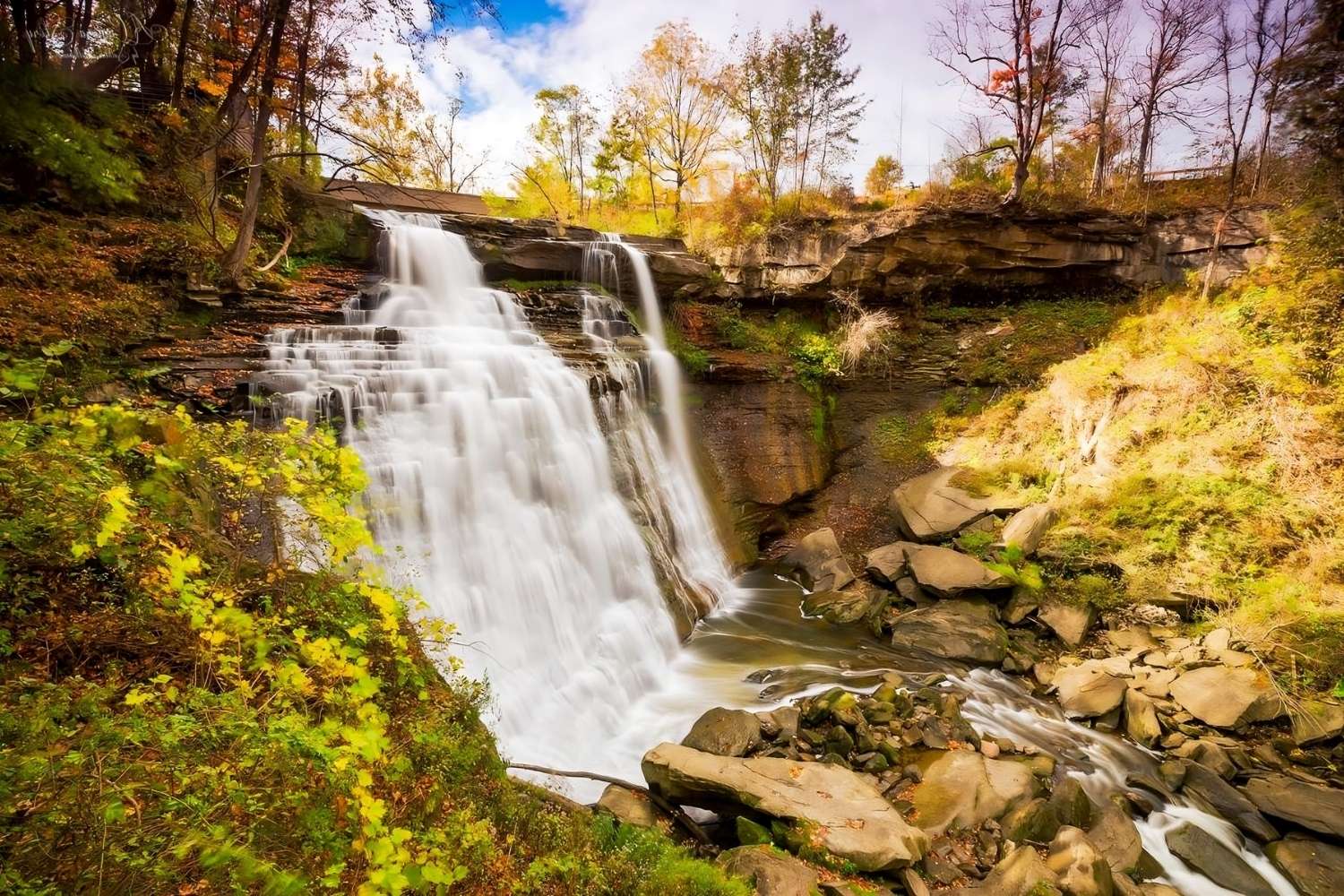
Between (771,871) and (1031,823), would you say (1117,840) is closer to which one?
(1031,823)

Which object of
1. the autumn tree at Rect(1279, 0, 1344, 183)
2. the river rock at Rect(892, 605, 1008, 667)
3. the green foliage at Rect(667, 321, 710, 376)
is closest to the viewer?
the autumn tree at Rect(1279, 0, 1344, 183)

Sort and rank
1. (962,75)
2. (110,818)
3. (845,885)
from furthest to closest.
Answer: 1. (962,75)
2. (845,885)
3. (110,818)

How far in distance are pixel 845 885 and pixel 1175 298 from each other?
54.9ft

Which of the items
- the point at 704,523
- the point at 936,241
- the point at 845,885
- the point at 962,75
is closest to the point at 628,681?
the point at 845,885

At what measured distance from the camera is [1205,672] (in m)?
6.87

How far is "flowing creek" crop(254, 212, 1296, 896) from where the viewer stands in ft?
20.7

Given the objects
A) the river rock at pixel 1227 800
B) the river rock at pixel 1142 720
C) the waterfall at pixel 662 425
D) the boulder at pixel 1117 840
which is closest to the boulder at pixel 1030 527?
the river rock at pixel 1142 720

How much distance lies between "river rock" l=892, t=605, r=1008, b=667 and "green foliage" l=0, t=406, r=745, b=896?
5.62 metres

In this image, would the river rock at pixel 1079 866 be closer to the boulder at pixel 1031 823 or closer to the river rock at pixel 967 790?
the boulder at pixel 1031 823

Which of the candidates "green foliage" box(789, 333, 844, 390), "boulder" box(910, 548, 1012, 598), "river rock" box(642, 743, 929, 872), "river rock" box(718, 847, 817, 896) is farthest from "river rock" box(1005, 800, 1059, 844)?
"green foliage" box(789, 333, 844, 390)

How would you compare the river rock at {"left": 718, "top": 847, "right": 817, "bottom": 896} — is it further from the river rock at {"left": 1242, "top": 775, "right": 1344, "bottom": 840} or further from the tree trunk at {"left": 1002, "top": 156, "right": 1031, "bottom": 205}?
the tree trunk at {"left": 1002, "top": 156, "right": 1031, "bottom": 205}

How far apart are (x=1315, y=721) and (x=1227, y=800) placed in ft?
5.70

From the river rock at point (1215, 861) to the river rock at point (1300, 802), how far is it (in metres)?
0.77

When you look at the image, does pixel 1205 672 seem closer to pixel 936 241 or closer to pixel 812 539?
pixel 812 539
